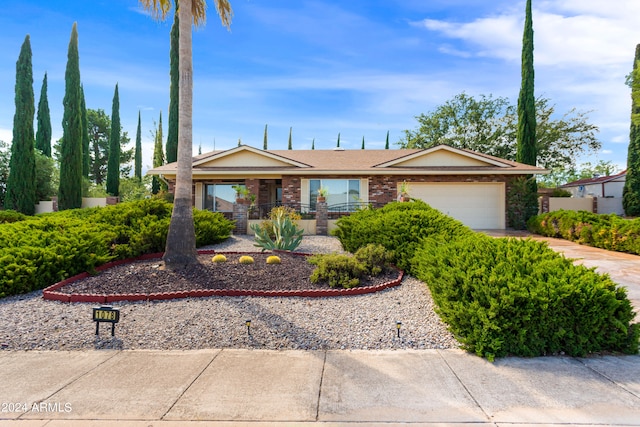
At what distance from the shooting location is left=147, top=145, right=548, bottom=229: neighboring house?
714 inches

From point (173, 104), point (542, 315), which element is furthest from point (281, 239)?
point (173, 104)

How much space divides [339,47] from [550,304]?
12234mm

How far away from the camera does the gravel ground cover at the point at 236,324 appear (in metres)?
4.61

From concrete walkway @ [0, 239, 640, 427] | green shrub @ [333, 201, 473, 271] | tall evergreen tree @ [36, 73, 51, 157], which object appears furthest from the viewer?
tall evergreen tree @ [36, 73, 51, 157]

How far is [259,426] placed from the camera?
113 inches

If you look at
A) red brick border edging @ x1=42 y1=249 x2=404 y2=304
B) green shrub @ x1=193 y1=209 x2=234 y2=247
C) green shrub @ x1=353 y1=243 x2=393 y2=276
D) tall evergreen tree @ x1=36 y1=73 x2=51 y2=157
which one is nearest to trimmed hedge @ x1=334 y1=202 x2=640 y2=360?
red brick border edging @ x1=42 y1=249 x2=404 y2=304

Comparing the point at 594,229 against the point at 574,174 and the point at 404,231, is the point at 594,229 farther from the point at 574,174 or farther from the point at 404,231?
the point at 574,174

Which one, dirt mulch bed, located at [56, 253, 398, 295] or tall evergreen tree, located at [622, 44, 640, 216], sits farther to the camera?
tall evergreen tree, located at [622, 44, 640, 216]

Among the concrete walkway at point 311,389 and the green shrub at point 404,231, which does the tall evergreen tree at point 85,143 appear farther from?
the concrete walkway at point 311,389

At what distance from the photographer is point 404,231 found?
8.28m

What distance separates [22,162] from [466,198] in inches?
1030

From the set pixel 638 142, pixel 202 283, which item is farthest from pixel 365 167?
pixel 638 142

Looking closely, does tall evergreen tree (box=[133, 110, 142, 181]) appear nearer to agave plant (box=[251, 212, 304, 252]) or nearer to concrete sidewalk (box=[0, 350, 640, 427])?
agave plant (box=[251, 212, 304, 252])

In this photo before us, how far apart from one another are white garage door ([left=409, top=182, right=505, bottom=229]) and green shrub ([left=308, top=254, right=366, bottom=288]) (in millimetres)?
11985
